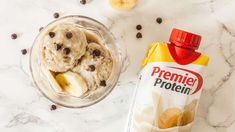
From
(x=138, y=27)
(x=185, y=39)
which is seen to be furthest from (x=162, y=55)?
(x=138, y=27)

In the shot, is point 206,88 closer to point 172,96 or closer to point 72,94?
point 172,96

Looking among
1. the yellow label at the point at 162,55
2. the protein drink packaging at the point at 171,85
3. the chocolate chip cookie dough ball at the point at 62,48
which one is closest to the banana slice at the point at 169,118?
the protein drink packaging at the point at 171,85

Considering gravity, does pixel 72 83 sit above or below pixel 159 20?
below

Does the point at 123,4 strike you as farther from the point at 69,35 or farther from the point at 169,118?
the point at 169,118

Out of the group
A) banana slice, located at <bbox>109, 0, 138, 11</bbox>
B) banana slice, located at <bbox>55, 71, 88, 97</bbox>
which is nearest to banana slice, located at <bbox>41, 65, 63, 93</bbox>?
banana slice, located at <bbox>55, 71, 88, 97</bbox>

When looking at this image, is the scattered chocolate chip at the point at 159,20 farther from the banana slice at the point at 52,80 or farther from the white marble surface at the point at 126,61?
the banana slice at the point at 52,80

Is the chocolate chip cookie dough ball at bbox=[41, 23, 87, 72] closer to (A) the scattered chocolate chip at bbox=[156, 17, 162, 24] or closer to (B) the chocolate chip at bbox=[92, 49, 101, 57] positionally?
(B) the chocolate chip at bbox=[92, 49, 101, 57]
